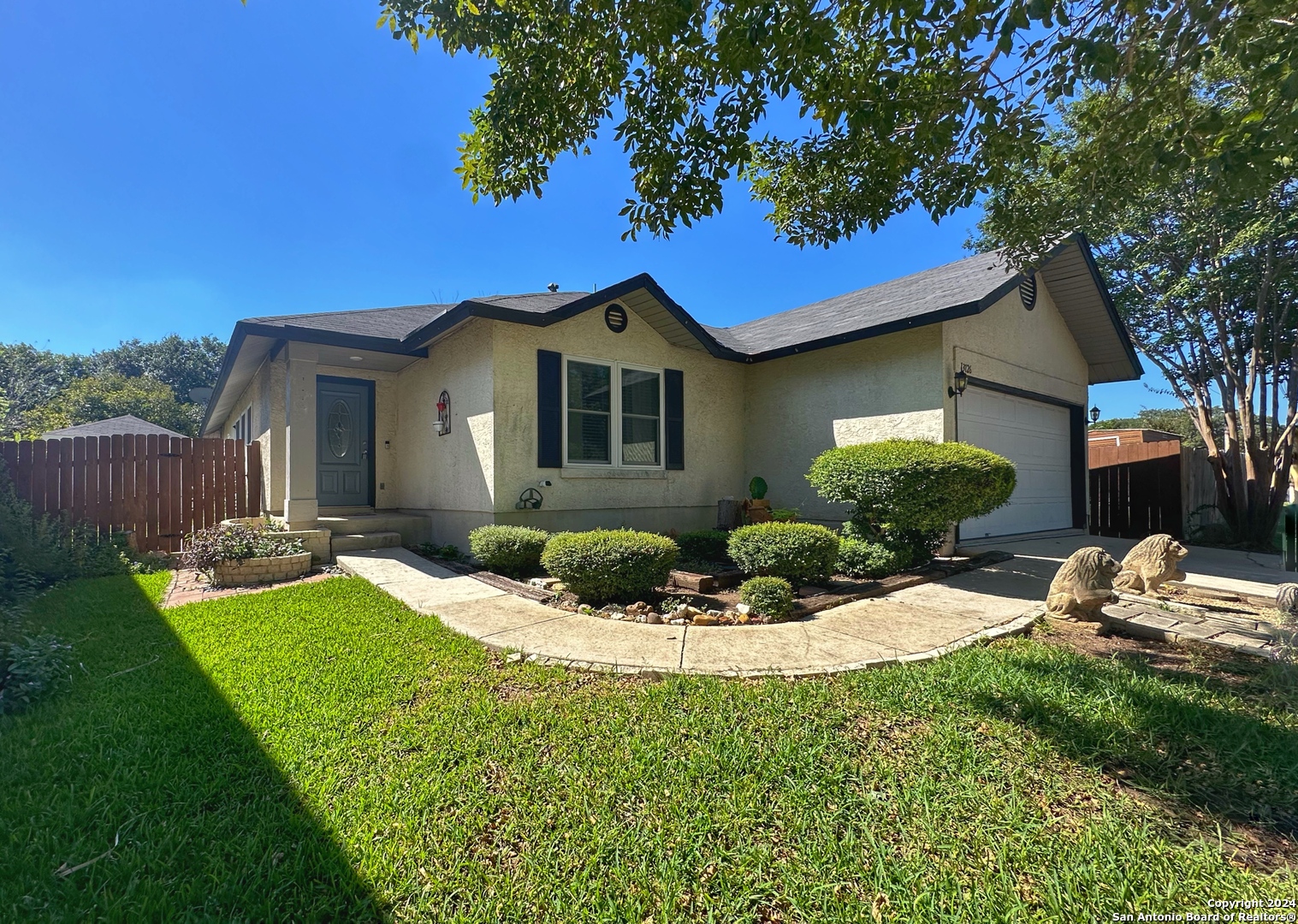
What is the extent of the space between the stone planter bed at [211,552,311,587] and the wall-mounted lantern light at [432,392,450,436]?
8.50 ft

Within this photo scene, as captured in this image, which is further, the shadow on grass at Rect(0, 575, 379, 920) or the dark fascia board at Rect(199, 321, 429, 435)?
the dark fascia board at Rect(199, 321, 429, 435)

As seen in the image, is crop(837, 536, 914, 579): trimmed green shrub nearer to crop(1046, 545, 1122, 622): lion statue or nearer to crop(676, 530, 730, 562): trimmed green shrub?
crop(676, 530, 730, 562): trimmed green shrub

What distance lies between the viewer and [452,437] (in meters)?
8.23

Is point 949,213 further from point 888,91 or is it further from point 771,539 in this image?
point 771,539

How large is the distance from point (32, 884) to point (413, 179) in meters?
11.1

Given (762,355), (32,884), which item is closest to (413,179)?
(762,355)

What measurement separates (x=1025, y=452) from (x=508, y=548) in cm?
947

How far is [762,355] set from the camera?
935 centimetres

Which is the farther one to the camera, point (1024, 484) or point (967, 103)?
point (1024, 484)

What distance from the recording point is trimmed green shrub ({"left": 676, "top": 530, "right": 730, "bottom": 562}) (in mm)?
7355

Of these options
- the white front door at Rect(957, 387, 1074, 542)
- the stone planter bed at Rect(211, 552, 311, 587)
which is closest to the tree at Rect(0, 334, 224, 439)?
the stone planter bed at Rect(211, 552, 311, 587)

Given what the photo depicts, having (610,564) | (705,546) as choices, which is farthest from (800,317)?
(610,564)

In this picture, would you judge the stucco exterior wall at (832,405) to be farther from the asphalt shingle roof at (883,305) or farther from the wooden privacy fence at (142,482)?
the wooden privacy fence at (142,482)

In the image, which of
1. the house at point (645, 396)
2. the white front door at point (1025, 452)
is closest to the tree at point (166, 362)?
the house at point (645, 396)
